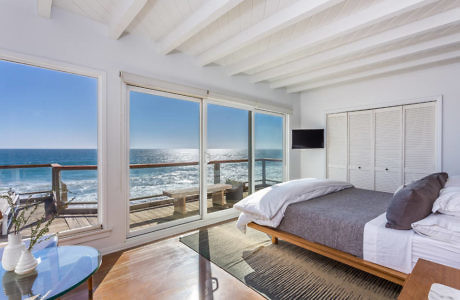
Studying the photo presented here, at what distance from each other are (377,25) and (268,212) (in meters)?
2.28

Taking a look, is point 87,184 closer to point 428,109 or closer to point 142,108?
point 142,108

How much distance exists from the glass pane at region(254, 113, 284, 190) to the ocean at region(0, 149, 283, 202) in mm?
39

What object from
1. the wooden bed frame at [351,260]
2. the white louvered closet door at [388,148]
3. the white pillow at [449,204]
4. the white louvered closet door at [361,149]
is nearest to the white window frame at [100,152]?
the wooden bed frame at [351,260]

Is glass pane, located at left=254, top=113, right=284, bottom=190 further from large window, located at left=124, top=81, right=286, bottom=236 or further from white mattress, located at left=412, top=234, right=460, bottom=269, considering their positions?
white mattress, located at left=412, top=234, right=460, bottom=269

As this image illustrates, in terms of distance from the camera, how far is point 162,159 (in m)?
3.21

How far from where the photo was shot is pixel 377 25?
2408 millimetres

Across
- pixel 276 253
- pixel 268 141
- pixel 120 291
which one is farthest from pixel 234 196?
pixel 120 291

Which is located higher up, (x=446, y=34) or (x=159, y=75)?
(x=446, y=34)

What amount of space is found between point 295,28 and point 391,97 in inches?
96.3

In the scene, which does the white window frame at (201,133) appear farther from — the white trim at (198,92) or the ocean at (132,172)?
the ocean at (132,172)

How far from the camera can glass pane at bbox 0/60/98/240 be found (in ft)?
6.98

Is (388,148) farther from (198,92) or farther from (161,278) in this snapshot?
(161,278)

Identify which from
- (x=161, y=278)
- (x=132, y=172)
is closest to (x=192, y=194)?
(x=132, y=172)

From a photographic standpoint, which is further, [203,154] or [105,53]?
[203,154]
